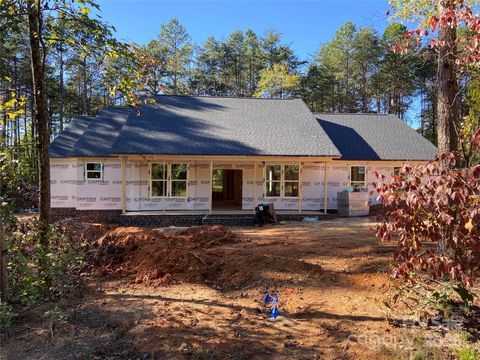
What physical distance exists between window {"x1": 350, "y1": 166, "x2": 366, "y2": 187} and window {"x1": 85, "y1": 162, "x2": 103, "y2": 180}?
12604mm

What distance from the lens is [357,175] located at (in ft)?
63.5

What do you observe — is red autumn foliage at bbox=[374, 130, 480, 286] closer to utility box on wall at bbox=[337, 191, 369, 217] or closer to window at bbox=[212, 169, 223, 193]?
utility box on wall at bbox=[337, 191, 369, 217]

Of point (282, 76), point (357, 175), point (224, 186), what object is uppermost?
point (282, 76)

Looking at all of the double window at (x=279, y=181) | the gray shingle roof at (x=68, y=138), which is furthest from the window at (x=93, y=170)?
the double window at (x=279, y=181)

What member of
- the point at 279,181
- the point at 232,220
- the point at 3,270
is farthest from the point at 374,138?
the point at 3,270

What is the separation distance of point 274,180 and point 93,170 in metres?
8.76

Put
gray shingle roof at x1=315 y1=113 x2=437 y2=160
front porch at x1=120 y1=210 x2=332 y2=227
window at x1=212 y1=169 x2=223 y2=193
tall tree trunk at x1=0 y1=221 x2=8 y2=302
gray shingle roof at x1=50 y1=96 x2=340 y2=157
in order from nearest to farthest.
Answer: tall tree trunk at x1=0 y1=221 x2=8 y2=302 → front porch at x1=120 y1=210 x2=332 y2=227 → gray shingle roof at x1=50 y1=96 x2=340 y2=157 → gray shingle roof at x1=315 y1=113 x2=437 y2=160 → window at x1=212 y1=169 x2=223 y2=193

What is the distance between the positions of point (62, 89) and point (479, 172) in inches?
1483

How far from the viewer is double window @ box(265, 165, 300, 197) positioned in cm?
1762

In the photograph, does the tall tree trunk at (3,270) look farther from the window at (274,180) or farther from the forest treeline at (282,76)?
the forest treeline at (282,76)

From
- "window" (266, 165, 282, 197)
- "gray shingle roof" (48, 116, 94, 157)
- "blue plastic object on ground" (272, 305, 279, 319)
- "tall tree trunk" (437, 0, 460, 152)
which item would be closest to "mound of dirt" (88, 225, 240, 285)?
"blue plastic object on ground" (272, 305, 279, 319)

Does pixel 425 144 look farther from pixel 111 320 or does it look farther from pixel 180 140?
pixel 111 320

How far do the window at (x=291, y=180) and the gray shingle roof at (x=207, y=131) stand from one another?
138cm

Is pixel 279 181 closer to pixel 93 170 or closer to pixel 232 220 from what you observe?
pixel 232 220
